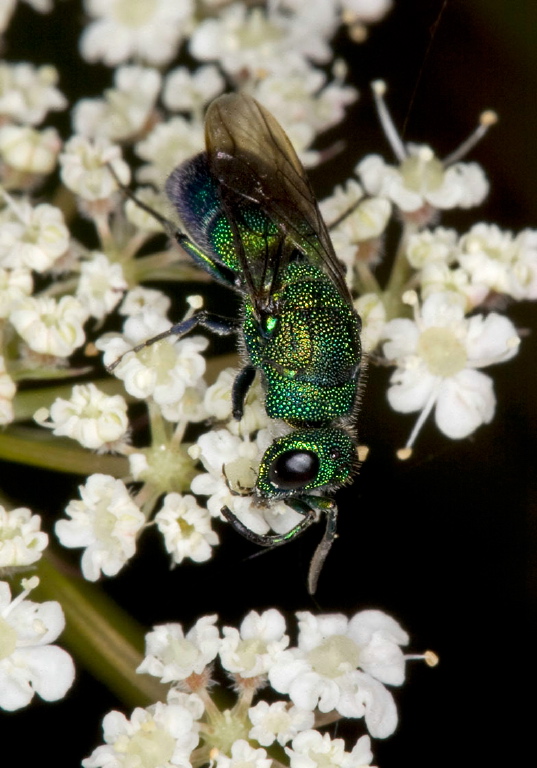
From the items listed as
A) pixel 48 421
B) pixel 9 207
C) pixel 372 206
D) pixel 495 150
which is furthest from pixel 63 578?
pixel 495 150

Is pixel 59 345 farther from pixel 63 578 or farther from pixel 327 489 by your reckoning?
pixel 327 489

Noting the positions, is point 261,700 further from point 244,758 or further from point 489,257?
point 489,257

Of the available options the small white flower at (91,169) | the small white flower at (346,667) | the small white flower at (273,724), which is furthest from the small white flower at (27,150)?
the small white flower at (273,724)

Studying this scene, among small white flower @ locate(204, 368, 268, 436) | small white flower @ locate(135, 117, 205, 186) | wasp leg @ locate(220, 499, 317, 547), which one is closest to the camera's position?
wasp leg @ locate(220, 499, 317, 547)


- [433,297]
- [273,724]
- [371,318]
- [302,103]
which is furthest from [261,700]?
[302,103]

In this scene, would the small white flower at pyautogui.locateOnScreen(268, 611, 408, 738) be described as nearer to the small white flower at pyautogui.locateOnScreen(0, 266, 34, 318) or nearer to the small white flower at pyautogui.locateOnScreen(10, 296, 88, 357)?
the small white flower at pyautogui.locateOnScreen(10, 296, 88, 357)

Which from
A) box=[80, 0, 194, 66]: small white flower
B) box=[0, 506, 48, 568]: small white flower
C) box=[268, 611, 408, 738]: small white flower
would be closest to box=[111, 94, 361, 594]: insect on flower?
Result: box=[268, 611, 408, 738]: small white flower
